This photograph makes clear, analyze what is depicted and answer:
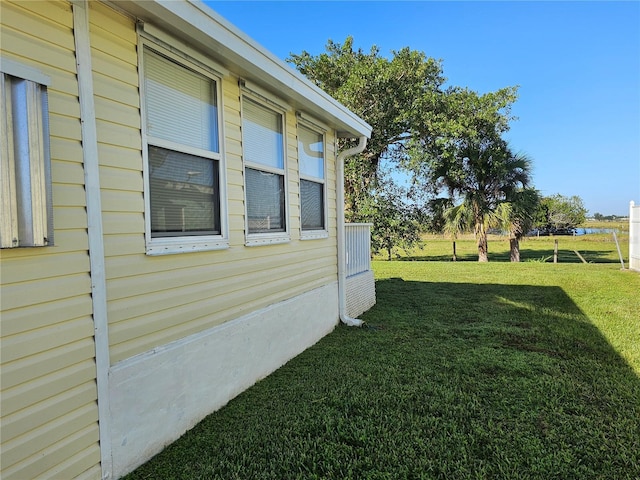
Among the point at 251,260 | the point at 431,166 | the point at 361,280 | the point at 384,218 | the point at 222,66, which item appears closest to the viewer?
the point at 222,66

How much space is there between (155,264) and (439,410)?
2.34 metres

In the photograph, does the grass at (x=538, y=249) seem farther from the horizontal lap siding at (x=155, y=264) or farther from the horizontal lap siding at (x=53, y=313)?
the horizontal lap siding at (x=53, y=313)

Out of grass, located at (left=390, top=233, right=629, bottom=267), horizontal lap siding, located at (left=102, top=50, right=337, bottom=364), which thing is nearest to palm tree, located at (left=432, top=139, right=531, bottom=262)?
grass, located at (left=390, top=233, right=629, bottom=267)

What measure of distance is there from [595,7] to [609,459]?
10303 millimetres

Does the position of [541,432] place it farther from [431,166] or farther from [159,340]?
[431,166]

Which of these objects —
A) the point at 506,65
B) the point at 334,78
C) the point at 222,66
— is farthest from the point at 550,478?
the point at 506,65

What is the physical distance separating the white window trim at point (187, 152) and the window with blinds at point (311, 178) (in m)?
1.59

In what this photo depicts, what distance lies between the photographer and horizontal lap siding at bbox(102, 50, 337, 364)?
207 cm

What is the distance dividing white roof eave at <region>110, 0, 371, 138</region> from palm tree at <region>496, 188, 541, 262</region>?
11520mm

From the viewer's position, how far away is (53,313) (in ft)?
5.76

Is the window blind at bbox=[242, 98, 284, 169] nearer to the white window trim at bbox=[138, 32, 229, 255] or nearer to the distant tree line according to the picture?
the white window trim at bbox=[138, 32, 229, 255]

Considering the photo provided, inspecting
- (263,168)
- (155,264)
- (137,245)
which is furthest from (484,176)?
(137,245)

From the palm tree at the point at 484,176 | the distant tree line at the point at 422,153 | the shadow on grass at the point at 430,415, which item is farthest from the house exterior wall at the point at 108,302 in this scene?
the palm tree at the point at 484,176

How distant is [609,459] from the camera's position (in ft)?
7.16
